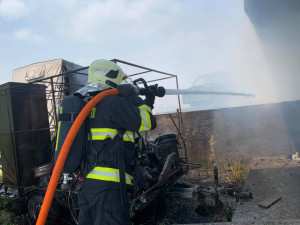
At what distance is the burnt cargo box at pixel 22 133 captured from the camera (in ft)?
15.5

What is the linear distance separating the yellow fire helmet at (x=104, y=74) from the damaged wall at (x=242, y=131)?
441cm

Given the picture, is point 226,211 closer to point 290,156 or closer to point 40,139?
point 290,156

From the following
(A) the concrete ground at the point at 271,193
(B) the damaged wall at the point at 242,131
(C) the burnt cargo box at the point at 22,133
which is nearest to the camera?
(A) the concrete ground at the point at 271,193

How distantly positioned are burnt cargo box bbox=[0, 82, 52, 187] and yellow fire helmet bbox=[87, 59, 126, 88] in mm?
3315

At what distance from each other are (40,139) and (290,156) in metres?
6.37

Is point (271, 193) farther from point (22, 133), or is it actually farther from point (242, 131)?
point (22, 133)

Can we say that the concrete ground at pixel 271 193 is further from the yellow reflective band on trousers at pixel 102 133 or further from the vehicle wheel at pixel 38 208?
the vehicle wheel at pixel 38 208

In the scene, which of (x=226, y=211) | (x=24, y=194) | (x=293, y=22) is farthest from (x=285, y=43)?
(x=24, y=194)

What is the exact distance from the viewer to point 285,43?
30.0 feet

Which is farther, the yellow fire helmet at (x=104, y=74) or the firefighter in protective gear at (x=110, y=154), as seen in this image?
the yellow fire helmet at (x=104, y=74)

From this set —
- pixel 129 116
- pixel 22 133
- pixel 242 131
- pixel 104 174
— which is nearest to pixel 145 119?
pixel 129 116

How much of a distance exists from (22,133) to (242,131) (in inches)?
227

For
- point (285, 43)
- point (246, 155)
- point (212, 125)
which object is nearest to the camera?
point (246, 155)

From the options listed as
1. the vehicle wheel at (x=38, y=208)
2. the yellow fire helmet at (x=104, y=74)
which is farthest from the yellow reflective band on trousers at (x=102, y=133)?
the vehicle wheel at (x=38, y=208)
